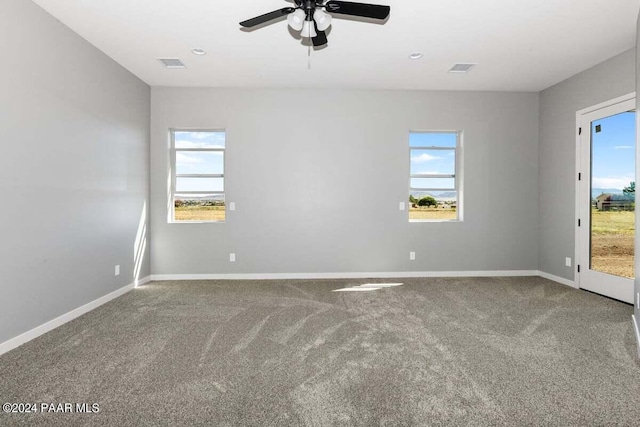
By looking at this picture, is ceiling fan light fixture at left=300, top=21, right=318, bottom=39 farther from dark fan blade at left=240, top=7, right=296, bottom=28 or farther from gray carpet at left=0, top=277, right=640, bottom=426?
gray carpet at left=0, top=277, right=640, bottom=426

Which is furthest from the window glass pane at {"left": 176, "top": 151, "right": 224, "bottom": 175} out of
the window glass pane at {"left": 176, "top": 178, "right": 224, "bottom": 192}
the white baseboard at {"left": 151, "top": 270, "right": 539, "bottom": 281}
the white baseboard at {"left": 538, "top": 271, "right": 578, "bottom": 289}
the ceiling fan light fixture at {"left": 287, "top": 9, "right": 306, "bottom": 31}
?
the white baseboard at {"left": 538, "top": 271, "right": 578, "bottom": 289}

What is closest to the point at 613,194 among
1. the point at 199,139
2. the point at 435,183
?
the point at 435,183

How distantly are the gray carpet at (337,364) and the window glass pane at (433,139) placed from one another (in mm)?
2557

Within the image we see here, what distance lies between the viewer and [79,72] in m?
3.36

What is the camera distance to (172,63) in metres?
4.09

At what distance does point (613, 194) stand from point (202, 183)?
5.61 meters

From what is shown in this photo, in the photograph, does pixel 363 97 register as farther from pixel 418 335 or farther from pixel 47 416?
pixel 47 416

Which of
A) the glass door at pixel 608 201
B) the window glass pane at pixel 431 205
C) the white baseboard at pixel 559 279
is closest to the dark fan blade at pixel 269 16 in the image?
the window glass pane at pixel 431 205

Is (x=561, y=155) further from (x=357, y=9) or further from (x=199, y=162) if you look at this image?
(x=199, y=162)

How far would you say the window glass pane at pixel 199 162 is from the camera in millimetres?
5027

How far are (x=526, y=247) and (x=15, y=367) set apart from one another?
6.19 m

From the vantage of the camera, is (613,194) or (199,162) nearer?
(613,194)

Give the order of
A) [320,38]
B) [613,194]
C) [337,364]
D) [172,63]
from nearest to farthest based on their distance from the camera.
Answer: [337,364] < [320,38] < [613,194] < [172,63]

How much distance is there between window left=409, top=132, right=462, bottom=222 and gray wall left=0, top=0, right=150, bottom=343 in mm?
4197
